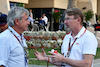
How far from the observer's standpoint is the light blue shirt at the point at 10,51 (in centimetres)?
307

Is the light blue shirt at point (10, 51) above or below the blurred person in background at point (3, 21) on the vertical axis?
below

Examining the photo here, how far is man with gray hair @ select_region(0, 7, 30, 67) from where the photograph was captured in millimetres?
3078

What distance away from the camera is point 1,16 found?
4078 mm

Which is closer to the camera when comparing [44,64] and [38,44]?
[44,64]

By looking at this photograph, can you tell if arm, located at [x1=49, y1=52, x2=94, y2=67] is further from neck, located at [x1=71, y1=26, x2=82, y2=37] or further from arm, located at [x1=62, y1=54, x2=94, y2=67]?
neck, located at [x1=71, y1=26, x2=82, y2=37]

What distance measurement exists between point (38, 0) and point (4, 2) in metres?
13.1

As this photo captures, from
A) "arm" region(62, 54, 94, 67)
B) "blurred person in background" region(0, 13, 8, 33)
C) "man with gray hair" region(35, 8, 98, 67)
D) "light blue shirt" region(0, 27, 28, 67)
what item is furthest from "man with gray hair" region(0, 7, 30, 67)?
"blurred person in background" region(0, 13, 8, 33)

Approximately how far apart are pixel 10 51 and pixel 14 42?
0.44 feet

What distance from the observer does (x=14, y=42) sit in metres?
3.17

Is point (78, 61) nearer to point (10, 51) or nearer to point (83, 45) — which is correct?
point (83, 45)

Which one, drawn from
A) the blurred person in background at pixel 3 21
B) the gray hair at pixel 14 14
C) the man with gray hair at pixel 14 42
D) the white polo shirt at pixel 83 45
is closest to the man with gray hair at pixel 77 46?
the white polo shirt at pixel 83 45

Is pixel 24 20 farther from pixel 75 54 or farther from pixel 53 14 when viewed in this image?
pixel 53 14

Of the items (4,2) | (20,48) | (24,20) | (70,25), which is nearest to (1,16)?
(24,20)

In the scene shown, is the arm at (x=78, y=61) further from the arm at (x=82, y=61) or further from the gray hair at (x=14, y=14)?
the gray hair at (x=14, y=14)
